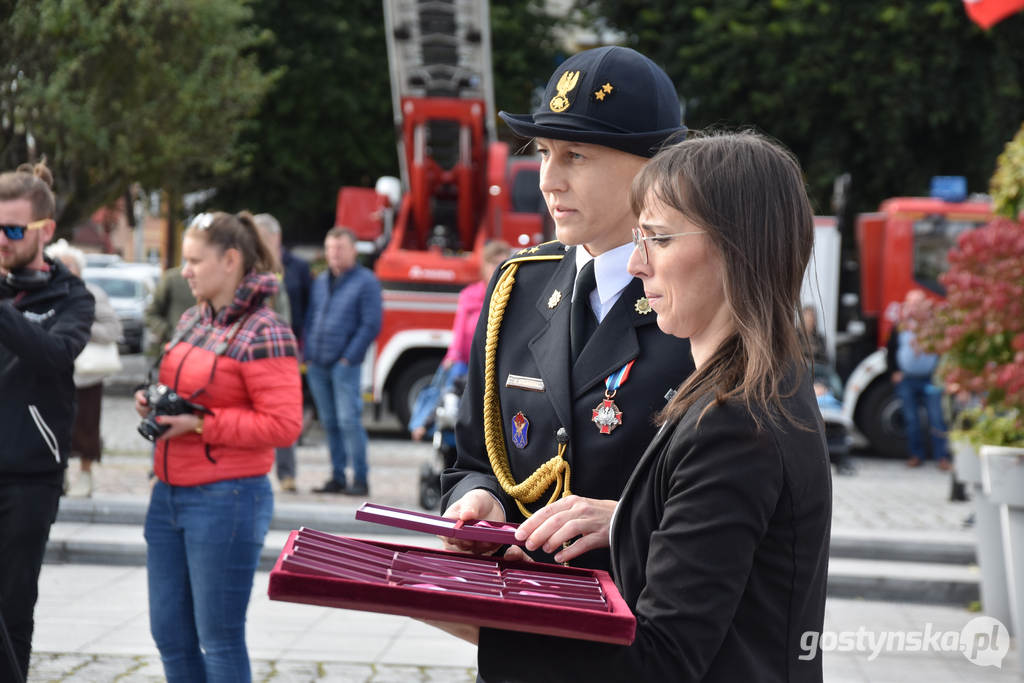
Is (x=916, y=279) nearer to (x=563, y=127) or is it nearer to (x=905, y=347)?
(x=905, y=347)

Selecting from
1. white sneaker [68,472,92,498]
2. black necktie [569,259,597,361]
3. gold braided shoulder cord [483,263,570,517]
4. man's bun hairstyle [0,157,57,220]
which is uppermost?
man's bun hairstyle [0,157,57,220]

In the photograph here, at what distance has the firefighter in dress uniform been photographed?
87.6 inches

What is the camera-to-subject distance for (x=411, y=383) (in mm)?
13594

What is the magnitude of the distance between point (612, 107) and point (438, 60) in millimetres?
11810

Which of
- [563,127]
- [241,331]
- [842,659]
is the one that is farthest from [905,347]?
[563,127]

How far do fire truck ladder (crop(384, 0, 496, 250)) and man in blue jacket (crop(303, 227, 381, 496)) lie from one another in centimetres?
459

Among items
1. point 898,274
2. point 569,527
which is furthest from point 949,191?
point 569,527

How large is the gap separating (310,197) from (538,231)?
377 inches

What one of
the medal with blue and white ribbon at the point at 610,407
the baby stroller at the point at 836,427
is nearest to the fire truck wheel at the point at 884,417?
the baby stroller at the point at 836,427

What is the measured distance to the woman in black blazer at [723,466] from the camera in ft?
5.42

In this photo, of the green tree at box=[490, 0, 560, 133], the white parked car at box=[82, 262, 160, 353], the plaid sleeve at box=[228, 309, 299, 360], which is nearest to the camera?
the plaid sleeve at box=[228, 309, 299, 360]

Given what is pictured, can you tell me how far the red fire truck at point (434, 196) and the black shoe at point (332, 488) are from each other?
3.95 m

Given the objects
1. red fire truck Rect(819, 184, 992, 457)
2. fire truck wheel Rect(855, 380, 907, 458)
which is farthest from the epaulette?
fire truck wheel Rect(855, 380, 907, 458)

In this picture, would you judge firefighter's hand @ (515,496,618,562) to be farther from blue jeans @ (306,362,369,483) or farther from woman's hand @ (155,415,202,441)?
blue jeans @ (306,362,369,483)
